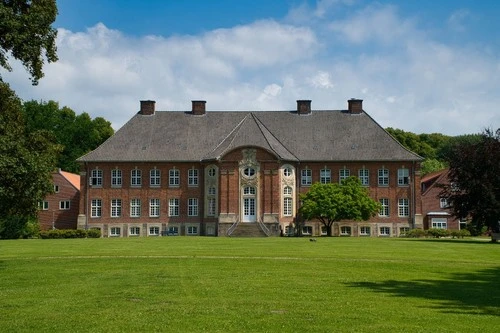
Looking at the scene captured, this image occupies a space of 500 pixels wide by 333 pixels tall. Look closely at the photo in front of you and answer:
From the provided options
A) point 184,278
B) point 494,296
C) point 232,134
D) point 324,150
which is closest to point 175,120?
point 232,134

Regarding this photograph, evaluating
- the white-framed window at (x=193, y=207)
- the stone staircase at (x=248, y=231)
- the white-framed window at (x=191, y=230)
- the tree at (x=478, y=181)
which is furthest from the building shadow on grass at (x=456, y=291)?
the white-framed window at (x=193, y=207)

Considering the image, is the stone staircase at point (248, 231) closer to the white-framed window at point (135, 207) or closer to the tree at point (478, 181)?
the white-framed window at point (135, 207)

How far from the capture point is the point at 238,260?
2750 cm

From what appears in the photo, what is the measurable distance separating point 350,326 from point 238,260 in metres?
13.9

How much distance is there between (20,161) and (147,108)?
47.3 m

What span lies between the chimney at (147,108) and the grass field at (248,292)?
134ft

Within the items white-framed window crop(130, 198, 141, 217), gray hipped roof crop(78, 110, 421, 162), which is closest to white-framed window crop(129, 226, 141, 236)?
white-framed window crop(130, 198, 141, 217)

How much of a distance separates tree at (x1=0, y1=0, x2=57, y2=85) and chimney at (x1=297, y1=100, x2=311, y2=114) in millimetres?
47071

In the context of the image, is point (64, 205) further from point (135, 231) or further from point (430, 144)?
point (430, 144)

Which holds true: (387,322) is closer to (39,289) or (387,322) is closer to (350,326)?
(350,326)

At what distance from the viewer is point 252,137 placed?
65.2 m

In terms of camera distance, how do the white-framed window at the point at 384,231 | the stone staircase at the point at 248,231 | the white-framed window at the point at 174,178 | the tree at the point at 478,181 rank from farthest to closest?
1. the white-framed window at the point at 174,178
2. the white-framed window at the point at 384,231
3. the stone staircase at the point at 248,231
4. the tree at the point at 478,181

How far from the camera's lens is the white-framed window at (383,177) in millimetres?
66625

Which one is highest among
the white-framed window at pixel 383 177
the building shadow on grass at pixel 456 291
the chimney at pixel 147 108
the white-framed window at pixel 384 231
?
the chimney at pixel 147 108
